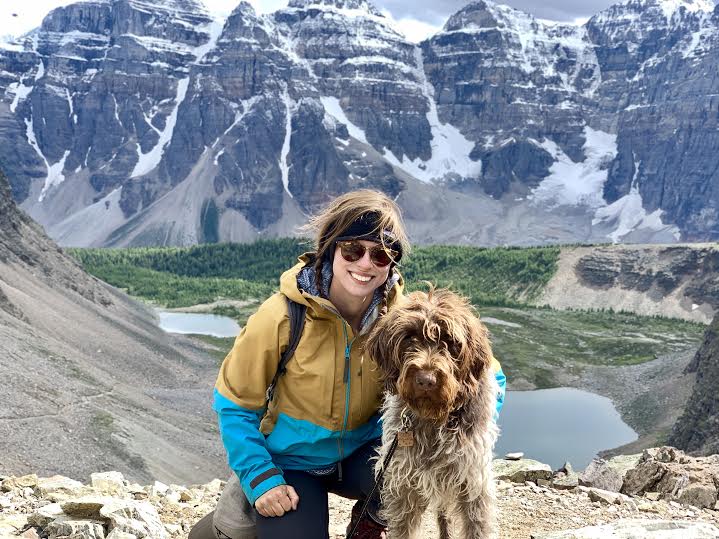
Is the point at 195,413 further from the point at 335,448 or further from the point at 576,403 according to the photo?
the point at 576,403

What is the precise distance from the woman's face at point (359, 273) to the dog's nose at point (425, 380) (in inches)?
54.3

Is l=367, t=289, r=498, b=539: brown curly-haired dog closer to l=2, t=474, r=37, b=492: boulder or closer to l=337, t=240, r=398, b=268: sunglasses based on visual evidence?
l=337, t=240, r=398, b=268: sunglasses

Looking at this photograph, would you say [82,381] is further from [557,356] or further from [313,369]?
[557,356]

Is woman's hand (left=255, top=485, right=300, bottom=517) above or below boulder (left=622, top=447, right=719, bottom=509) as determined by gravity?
above

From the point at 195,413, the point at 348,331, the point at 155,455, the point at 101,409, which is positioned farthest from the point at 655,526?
the point at 195,413

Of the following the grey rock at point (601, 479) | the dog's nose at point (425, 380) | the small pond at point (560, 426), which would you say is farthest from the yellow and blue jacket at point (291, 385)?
the small pond at point (560, 426)

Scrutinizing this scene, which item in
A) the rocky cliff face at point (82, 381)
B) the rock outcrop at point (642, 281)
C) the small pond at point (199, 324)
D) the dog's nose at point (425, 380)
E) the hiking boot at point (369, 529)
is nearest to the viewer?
the dog's nose at point (425, 380)

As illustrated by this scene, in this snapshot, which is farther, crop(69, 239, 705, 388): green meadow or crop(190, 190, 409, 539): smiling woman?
crop(69, 239, 705, 388): green meadow

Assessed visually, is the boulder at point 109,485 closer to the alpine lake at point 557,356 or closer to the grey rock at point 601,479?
the grey rock at point 601,479

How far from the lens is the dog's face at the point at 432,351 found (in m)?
5.63

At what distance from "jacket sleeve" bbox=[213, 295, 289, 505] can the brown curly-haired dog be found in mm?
1050

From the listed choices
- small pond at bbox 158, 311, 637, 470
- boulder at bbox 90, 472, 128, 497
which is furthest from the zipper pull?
small pond at bbox 158, 311, 637, 470

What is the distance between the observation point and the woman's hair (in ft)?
22.0

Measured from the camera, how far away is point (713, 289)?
10906 centimetres
